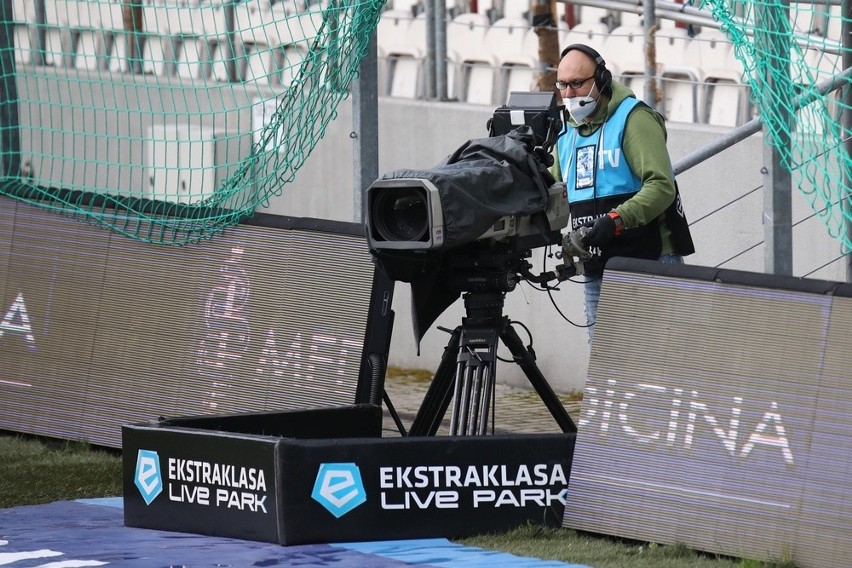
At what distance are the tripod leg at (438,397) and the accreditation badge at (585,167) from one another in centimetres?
75

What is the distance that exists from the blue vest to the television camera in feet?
0.72

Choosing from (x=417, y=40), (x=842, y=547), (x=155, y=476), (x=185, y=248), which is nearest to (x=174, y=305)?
(x=185, y=248)

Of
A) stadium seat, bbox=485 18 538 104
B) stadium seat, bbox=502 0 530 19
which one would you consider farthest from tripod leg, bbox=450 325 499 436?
stadium seat, bbox=502 0 530 19

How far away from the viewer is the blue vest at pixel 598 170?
5.50 m

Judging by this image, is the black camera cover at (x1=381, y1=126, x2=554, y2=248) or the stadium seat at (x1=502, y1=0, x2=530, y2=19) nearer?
the black camera cover at (x1=381, y1=126, x2=554, y2=248)

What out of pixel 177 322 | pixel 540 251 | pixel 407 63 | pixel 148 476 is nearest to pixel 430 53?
pixel 407 63

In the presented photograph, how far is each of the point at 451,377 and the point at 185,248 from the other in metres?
1.74

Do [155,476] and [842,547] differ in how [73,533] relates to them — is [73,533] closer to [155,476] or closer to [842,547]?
[155,476]

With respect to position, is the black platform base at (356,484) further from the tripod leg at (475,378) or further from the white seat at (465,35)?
the white seat at (465,35)

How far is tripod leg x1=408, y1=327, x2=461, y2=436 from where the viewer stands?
17.9 ft

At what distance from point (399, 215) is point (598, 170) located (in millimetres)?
869

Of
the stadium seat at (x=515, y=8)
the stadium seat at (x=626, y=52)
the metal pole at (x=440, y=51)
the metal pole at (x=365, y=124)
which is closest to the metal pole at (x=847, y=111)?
the metal pole at (x=365, y=124)

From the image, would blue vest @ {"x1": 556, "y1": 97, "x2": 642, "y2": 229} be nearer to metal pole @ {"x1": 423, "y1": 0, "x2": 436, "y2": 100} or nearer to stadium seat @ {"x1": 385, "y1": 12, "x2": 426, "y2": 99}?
metal pole @ {"x1": 423, "y1": 0, "x2": 436, "y2": 100}

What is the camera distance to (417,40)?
10.5m
